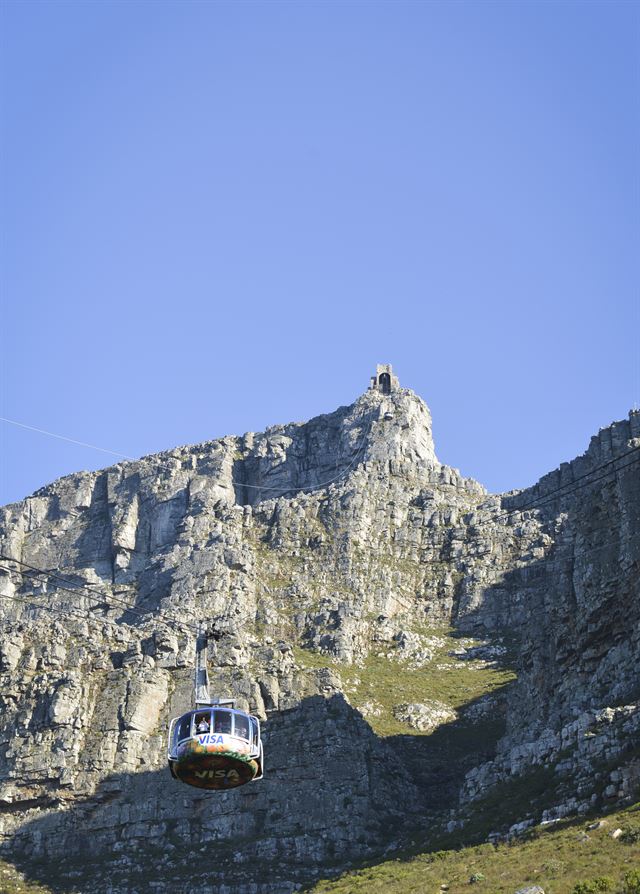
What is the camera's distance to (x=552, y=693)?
12662 centimetres

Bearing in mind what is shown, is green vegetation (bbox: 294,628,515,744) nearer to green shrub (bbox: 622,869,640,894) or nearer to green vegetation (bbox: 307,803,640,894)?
green vegetation (bbox: 307,803,640,894)

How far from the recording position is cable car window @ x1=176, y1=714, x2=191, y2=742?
89.7m

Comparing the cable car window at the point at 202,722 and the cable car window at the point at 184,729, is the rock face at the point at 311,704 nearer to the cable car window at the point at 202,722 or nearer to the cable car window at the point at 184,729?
the cable car window at the point at 202,722

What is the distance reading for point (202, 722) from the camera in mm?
89188

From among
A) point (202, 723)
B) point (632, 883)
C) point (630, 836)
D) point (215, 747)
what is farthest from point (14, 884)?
point (632, 883)

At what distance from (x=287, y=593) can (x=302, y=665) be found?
2733 cm

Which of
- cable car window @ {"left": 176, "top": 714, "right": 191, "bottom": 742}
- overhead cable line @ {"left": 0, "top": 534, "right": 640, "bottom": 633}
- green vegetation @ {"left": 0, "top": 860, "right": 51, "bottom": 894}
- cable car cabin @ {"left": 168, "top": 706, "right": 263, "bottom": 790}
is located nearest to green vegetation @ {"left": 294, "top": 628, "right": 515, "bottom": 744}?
overhead cable line @ {"left": 0, "top": 534, "right": 640, "bottom": 633}

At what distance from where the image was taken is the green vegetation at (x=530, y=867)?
89500mm

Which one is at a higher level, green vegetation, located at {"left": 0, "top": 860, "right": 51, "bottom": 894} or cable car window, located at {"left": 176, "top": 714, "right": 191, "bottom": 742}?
green vegetation, located at {"left": 0, "top": 860, "right": 51, "bottom": 894}

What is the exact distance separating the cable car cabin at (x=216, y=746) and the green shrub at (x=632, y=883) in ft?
64.3

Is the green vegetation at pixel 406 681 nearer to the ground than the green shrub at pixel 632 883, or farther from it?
farther from it

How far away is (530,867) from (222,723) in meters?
20.4

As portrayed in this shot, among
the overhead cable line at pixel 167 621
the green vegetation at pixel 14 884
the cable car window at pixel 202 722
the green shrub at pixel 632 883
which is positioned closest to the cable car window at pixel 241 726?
the cable car window at pixel 202 722

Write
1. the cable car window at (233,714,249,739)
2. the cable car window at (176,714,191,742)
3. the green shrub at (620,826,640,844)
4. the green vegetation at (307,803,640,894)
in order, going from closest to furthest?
the cable car window at (233,714,249,739) → the green vegetation at (307,803,640,894) → the cable car window at (176,714,191,742) → the green shrub at (620,826,640,844)
